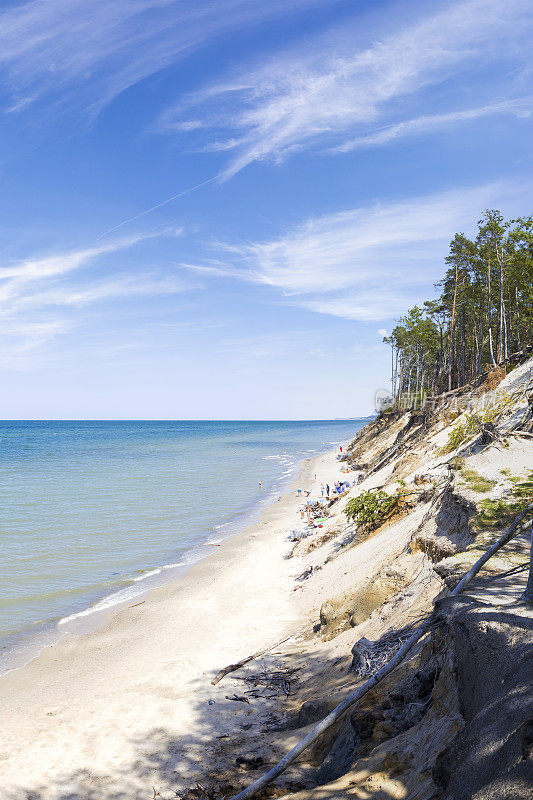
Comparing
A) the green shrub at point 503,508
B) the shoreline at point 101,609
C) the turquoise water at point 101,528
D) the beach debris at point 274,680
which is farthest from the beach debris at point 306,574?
the green shrub at point 503,508

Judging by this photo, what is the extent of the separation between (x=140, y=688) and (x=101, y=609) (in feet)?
20.6

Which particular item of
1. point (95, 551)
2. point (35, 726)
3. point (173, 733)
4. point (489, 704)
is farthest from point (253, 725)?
point (95, 551)

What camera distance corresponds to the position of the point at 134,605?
15.6m

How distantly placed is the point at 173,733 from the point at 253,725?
1.41 metres

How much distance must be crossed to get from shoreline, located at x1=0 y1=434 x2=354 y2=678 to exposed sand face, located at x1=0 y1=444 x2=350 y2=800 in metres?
0.36

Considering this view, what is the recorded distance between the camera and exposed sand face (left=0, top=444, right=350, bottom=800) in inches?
295

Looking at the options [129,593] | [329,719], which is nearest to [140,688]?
[329,719]

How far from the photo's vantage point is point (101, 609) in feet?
Answer: 51.2

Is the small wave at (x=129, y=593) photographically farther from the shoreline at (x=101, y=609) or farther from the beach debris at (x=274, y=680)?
the beach debris at (x=274, y=680)

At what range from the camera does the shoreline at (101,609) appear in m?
12.8

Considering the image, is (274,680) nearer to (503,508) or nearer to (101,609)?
(503,508)

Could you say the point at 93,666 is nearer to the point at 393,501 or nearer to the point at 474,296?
the point at 393,501

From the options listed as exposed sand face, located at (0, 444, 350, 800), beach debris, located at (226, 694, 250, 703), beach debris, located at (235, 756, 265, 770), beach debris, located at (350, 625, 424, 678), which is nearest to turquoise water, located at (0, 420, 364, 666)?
exposed sand face, located at (0, 444, 350, 800)

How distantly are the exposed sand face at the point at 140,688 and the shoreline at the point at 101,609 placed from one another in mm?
363
